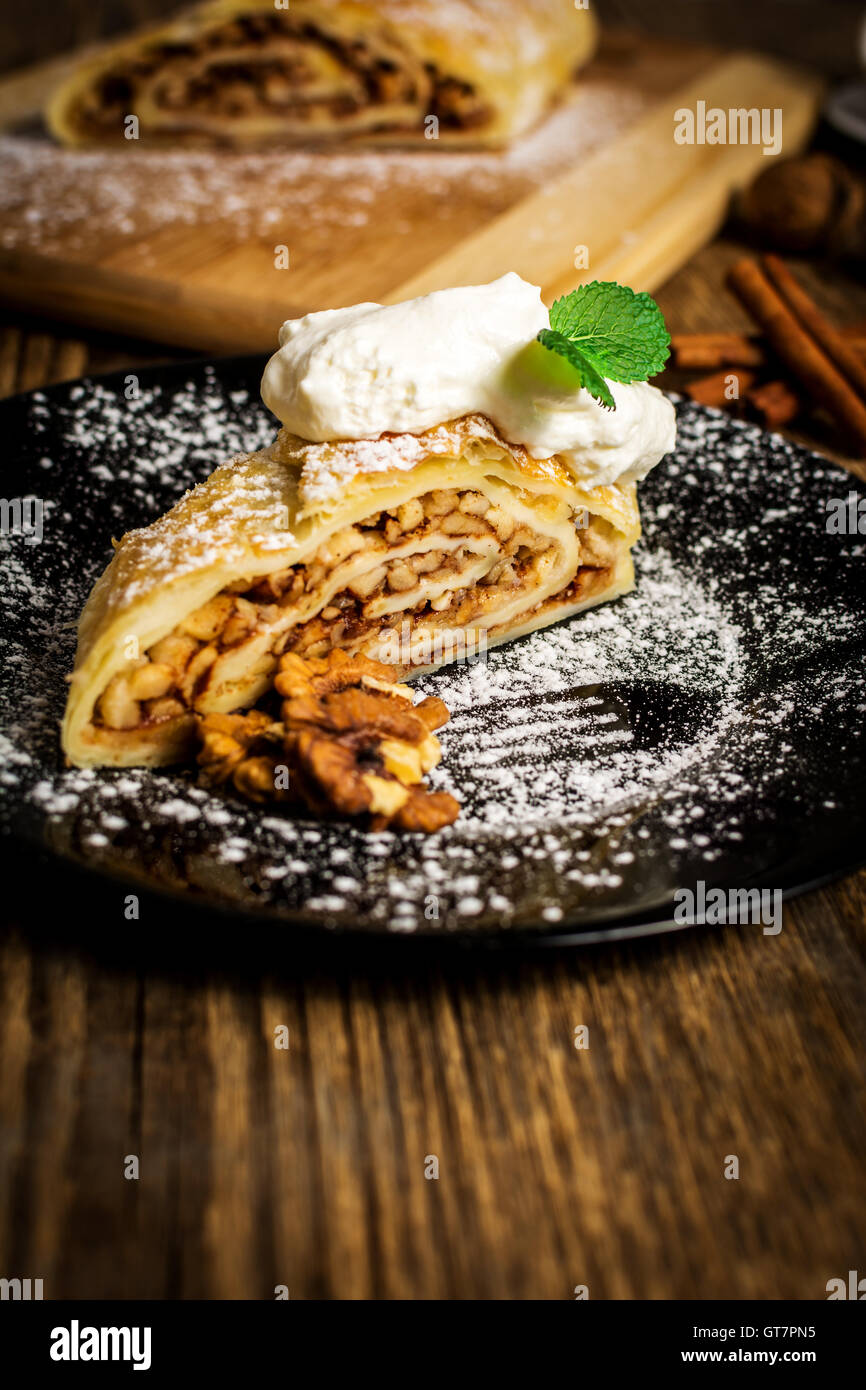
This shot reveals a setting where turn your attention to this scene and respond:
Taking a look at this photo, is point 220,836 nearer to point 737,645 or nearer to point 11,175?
point 737,645

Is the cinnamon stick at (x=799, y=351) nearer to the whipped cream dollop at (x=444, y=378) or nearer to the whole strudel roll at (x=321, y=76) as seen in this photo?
the whipped cream dollop at (x=444, y=378)

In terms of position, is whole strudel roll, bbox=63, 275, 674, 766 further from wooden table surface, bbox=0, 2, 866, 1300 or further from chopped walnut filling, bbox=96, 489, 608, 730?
wooden table surface, bbox=0, 2, 866, 1300

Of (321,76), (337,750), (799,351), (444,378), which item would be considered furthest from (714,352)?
(321,76)

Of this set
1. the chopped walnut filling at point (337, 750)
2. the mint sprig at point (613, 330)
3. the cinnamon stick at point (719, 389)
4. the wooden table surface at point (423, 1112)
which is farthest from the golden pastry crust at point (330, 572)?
the cinnamon stick at point (719, 389)

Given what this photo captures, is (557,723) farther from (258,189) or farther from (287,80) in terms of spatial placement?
(287,80)

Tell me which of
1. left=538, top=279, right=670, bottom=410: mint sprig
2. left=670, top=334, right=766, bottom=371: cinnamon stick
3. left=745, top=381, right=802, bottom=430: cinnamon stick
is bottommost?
left=538, top=279, right=670, bottom=410: mint sprig

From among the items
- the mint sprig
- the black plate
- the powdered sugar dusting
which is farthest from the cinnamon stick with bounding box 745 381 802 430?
the powdered sugar dusting
